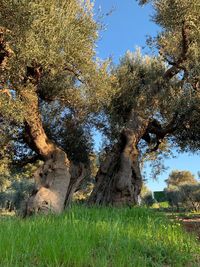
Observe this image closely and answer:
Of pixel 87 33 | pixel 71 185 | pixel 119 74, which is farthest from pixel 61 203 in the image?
pixel 119 74

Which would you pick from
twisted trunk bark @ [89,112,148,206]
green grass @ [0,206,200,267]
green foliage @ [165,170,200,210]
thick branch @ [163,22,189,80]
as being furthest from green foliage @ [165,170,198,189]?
green grass @ [0,206,200,267]

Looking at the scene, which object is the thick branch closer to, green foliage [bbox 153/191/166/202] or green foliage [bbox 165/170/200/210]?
green foliage [bbox 165/170/200/210]

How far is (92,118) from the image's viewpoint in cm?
2019

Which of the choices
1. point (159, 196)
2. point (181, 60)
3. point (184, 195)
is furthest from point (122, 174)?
point (159, 196)

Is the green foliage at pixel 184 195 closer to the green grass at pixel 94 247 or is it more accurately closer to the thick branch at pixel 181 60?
the thick branch at pixel 181 60

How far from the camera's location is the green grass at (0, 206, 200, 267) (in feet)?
16.0

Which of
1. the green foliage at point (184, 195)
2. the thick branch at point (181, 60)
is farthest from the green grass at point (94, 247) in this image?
the green foliage at point (184, 195)

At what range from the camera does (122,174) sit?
1628 centimetres

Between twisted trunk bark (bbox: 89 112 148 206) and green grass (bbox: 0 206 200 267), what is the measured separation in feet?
25.0

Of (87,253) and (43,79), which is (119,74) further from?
(87,253)

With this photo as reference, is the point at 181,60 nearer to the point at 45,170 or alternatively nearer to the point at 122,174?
the point at 122,174

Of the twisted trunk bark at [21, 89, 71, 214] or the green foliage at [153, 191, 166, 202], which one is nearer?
the twisted trunk bark at [21, 89, 71, 214]

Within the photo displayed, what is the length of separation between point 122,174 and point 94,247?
34.3 ft

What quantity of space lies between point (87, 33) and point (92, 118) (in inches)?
234
